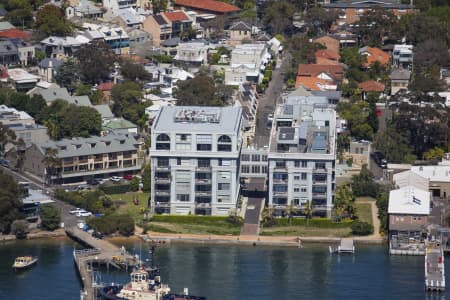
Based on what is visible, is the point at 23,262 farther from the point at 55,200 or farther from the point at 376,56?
the point at 376,56

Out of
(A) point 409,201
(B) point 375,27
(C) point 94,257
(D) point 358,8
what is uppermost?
(D) point 358,8

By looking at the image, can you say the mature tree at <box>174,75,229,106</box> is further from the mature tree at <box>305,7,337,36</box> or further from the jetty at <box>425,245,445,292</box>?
the jetty at <box>425,245,445,292</box>

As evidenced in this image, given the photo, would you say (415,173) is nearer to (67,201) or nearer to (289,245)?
(289,245)

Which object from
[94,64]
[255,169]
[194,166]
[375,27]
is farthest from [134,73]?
[194,166]

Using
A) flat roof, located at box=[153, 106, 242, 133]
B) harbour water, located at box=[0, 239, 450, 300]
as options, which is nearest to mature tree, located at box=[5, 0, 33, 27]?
flat roof, located at box=[153, 106, 242, 133]

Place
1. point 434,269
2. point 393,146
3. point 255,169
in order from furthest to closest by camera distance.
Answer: point 393,146 → point 255,169 → point 434,269

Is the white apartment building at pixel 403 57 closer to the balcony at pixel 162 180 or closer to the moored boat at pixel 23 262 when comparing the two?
the balcony at pixel 162 180
